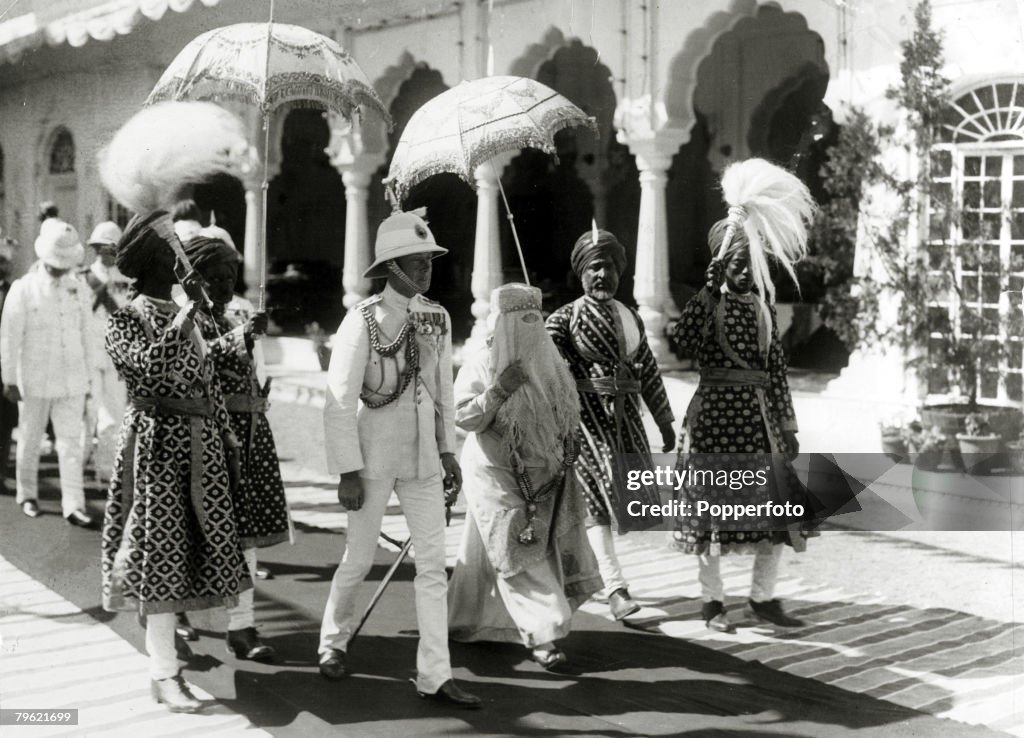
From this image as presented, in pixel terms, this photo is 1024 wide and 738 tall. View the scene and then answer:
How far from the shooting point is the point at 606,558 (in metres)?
5.12

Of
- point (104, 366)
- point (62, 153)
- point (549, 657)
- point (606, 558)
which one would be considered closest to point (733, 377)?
point (606, 558)

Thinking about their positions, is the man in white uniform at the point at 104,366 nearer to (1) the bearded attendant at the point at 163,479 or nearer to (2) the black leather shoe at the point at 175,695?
(1) the bearded attendant at the point at 163,479

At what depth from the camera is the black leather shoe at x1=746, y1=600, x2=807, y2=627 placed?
16.6 feet

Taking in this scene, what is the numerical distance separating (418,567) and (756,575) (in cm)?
178

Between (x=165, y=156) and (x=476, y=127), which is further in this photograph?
(x=476, y=127)

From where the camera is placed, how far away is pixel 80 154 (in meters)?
6.66

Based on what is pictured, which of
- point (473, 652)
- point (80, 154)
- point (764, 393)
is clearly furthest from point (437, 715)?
point (80, 154)

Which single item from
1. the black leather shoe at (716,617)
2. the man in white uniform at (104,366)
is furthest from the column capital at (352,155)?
the black leather shoe at (716,617)

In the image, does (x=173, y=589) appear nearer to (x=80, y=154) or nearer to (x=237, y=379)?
(x=237, y=379)

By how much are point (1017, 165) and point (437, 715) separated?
453cm

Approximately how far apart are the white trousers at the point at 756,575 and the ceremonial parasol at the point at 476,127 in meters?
1.51

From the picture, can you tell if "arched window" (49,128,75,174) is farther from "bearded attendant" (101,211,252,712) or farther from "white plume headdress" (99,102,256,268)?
"bearded attendant" (101,211,252,712)

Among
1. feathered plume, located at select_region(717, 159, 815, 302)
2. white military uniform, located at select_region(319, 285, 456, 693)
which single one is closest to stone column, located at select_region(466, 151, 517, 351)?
feathered plume, located at select_region(717, 159, 815, 302)

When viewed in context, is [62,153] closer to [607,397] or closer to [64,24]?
[64,24]
